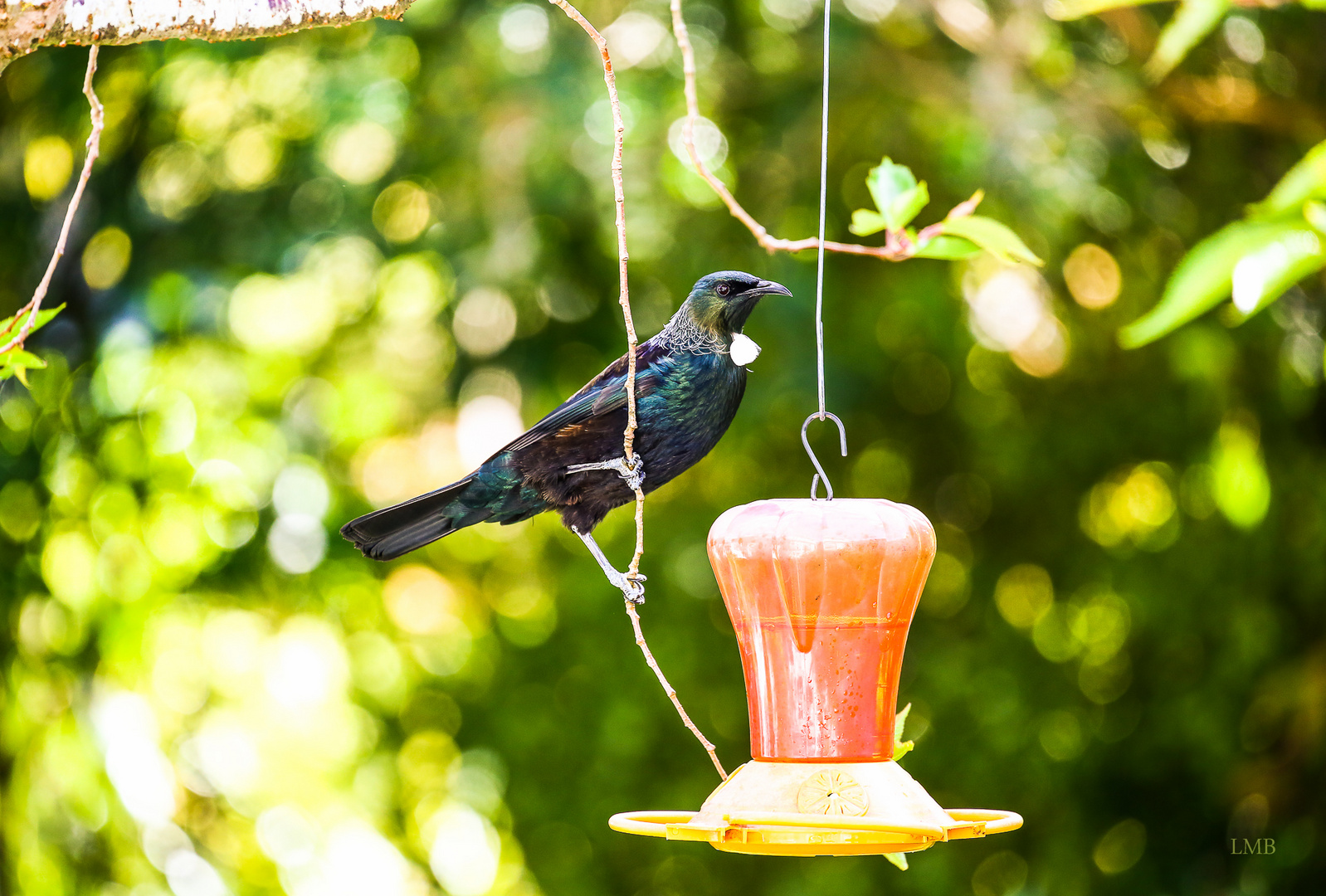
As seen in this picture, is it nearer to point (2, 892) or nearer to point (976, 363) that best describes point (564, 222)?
point (976, 363)

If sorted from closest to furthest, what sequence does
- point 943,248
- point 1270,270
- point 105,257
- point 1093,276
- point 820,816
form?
point 1270,270
point 820,816
point 943,248
point 105,257
point 1093,276

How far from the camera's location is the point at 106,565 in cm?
463

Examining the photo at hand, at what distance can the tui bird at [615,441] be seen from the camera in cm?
185

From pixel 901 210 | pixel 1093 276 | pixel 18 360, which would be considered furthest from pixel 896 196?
pixel 1093 276

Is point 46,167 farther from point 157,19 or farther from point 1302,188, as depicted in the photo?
point 1302,188

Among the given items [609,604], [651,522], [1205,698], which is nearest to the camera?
[1205,698]

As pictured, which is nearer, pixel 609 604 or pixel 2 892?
pixel 2 892

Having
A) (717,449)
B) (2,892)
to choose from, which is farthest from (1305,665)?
(2,892)

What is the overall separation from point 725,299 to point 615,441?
0.28 m

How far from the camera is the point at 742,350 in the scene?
6.08 feet

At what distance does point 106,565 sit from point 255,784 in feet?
5.35

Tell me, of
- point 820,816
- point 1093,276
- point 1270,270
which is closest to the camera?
point 1270,270

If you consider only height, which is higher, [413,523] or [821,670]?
[413,523]

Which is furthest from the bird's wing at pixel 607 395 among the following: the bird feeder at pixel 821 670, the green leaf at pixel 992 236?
the green leaf at pixel 992 236
